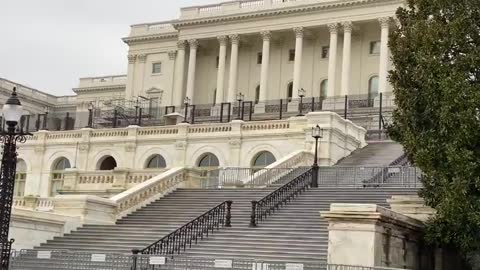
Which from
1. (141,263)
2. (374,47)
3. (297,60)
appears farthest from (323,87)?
(141,263)

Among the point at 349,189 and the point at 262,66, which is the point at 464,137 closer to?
the point at 349,189

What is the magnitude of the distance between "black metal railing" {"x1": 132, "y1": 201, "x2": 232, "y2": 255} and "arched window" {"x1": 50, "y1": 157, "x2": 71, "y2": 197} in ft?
75.8

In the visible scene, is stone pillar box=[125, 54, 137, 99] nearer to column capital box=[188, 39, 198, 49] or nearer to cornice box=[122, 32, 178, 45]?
cornice box=[122, 32, 178, 45]

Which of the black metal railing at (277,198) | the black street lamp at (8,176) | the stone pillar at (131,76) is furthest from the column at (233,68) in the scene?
the black street lamp at (8,176)

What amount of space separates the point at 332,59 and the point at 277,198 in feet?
155

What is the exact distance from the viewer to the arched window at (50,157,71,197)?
49062mm

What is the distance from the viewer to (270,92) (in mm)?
81375

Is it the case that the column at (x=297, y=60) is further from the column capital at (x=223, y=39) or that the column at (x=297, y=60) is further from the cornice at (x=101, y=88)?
the cornice at (x=101, y=88)

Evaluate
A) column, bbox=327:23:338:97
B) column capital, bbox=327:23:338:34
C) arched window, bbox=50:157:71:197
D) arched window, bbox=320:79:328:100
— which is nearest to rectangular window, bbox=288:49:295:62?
arched window, bbox=320:79:328:100

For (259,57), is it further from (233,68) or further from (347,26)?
(347,26)

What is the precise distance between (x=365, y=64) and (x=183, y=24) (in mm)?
18596

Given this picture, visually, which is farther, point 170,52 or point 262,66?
point 170,52

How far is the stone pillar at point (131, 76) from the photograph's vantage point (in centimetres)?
8900

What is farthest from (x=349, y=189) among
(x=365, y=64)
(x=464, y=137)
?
(x=365, y=64)
